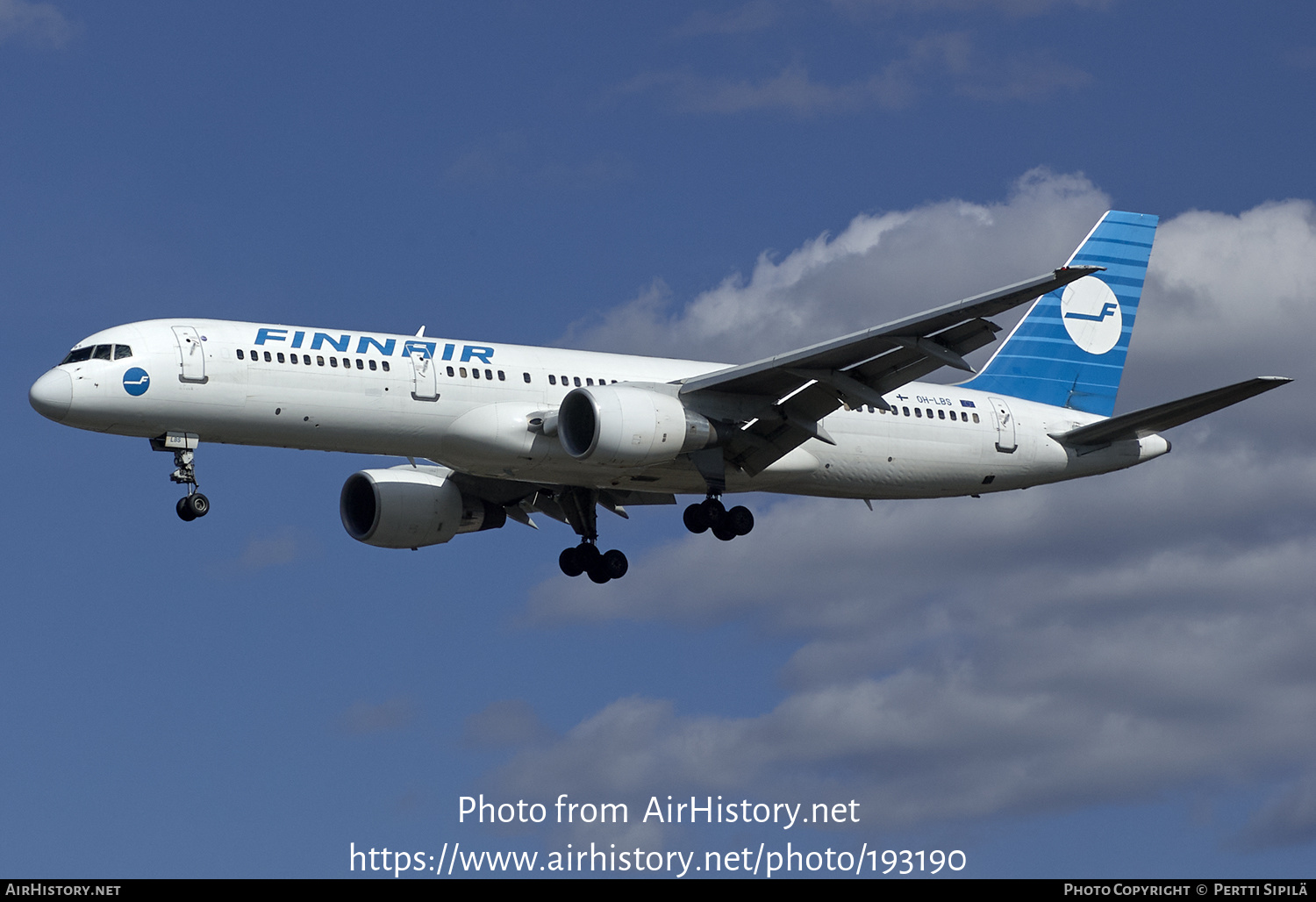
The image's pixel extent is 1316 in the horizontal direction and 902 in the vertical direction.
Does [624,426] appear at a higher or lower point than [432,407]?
lower

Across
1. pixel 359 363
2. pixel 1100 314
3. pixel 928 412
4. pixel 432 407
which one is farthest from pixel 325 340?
pixel 1100 314

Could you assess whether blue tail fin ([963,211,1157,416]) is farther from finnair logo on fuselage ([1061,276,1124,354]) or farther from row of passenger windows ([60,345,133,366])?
row of passenger windows ([60,345,133,366])

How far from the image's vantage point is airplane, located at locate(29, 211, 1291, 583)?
34469mm

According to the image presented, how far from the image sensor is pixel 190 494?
34.8m

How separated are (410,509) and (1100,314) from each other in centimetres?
1932

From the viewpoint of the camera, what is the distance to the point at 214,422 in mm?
34625

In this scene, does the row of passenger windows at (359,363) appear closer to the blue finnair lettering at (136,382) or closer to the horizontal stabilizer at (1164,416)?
the blue finnair lettering at (136,382)

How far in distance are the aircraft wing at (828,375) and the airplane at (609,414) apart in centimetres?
5

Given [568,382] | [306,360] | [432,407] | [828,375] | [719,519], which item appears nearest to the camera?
[306,360]

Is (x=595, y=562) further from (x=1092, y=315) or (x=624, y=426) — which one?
(x=1092, y=315)

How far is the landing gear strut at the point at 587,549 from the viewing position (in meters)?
42.9

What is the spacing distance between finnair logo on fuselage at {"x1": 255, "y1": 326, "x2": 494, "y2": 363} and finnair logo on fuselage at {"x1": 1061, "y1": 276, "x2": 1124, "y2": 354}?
688 inches
